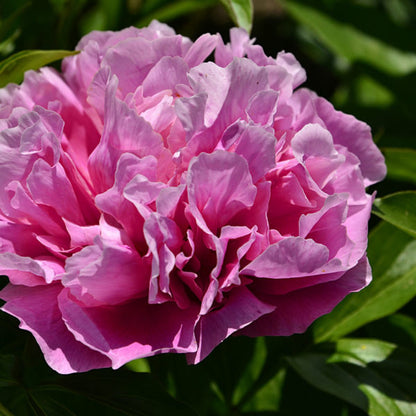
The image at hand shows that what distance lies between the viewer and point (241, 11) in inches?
30.2

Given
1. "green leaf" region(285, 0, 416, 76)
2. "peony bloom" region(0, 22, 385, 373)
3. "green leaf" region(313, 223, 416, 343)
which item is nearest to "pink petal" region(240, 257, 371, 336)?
"peony bloom" region(0, 22, 385, 373)

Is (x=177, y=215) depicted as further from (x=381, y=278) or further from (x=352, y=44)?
(x=352, y=44)

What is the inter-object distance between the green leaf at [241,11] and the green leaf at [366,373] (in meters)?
0.40

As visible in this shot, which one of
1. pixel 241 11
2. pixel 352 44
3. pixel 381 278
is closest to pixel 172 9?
pixel 352 44

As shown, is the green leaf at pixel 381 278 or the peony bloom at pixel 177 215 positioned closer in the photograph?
the peony bloom at pixel 177 215

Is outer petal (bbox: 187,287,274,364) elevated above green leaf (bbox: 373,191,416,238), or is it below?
above

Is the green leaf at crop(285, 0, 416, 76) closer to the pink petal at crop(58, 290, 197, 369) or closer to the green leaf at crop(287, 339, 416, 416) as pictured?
the green leaf at crop(287, 339, 416, 416)

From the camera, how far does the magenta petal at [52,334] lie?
1.83 ft

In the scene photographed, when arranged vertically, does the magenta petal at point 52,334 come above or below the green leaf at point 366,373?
above

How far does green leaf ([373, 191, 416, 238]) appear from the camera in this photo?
2.31 feet

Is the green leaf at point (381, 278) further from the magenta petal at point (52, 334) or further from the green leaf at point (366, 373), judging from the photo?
the magenta petal at point (52, 334)

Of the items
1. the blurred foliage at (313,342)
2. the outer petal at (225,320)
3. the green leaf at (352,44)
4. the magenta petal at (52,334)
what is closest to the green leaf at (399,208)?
the blurred foliage at (313,342)

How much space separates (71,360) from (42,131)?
20cm

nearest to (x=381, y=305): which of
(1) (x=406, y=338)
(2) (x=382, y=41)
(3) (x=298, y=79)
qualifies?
(1) (x=406, y=338)
